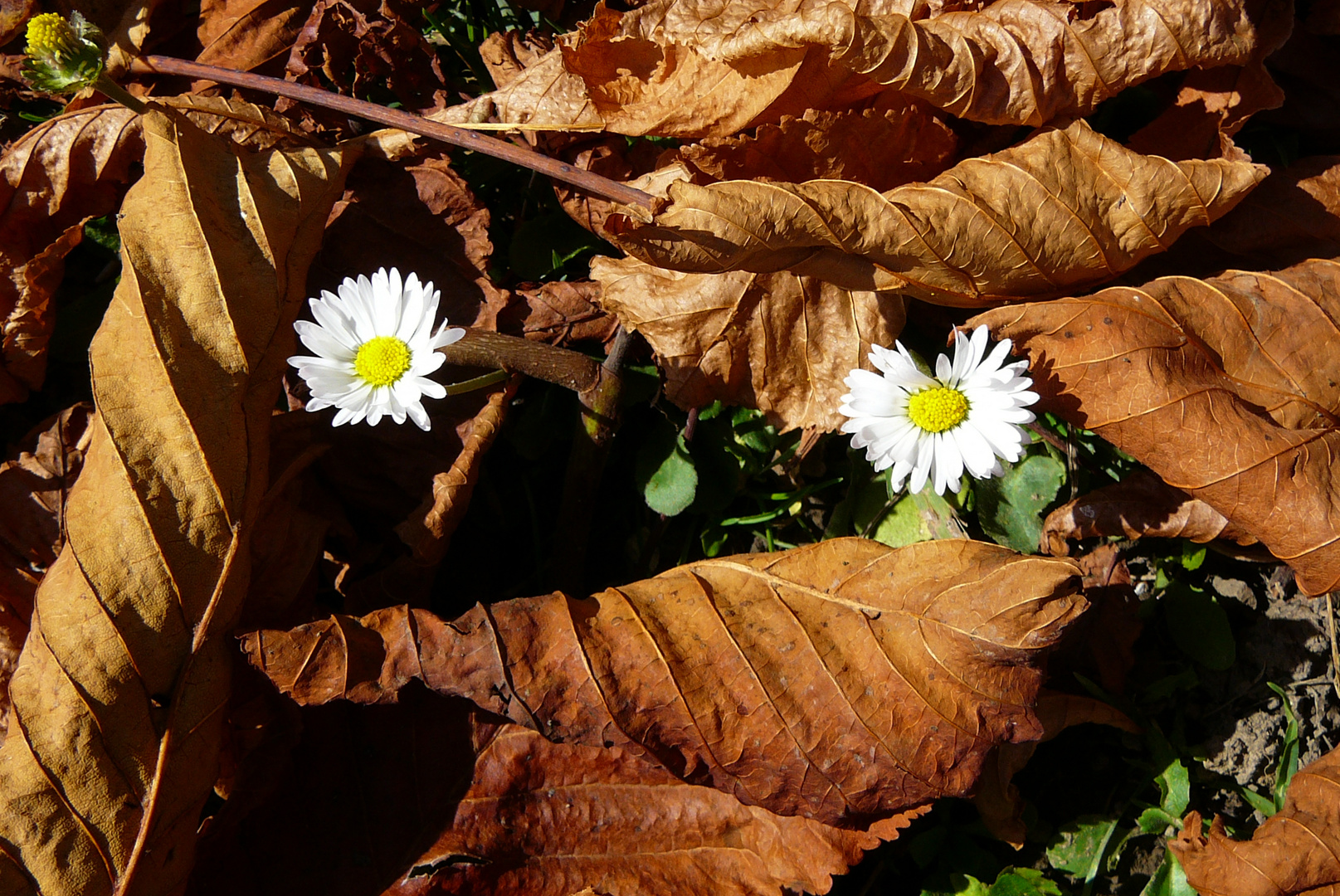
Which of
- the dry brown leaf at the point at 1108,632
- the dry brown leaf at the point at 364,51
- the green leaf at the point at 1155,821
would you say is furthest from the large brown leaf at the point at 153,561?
the green leaf at the point at 1155,821

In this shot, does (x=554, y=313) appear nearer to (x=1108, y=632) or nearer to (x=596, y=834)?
(x=596, y=834)

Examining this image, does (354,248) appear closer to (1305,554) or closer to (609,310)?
(609,310)

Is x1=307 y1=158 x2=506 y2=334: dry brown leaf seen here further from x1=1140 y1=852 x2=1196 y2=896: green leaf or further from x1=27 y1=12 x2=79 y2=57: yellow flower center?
x1=1140 y1=852 x2=1196 y2=896: green leaf

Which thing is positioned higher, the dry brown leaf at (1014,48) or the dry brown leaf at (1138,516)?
the dry brown leaf at (1014,48)

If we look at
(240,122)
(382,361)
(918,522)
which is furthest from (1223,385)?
(240,122)

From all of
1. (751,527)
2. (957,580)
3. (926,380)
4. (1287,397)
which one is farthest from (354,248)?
(1287,397)

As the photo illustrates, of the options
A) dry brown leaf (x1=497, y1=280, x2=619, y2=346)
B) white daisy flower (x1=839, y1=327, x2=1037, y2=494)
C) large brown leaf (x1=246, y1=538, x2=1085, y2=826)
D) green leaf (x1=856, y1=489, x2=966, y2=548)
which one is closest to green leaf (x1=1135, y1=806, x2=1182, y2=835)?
large brown leaf (x1=246, y1=538, x2=1085, y2=826)

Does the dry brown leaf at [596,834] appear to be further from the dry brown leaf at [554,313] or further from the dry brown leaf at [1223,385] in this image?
the dry brown leaf at [1223,385]
